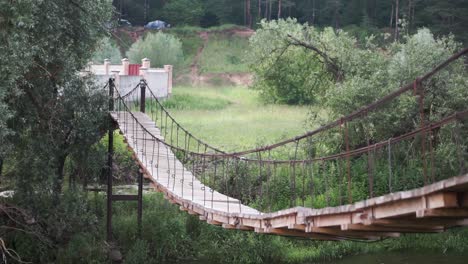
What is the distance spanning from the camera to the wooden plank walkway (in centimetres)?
555

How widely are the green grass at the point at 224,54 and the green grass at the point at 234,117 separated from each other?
594cm

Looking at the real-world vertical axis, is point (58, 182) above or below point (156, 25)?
below

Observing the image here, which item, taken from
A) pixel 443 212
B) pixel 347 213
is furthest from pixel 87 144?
pixel 443 212

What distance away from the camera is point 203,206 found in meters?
9.09

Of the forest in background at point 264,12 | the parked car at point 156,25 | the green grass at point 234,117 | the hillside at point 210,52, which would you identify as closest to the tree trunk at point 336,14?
the forest in background at point 264,12

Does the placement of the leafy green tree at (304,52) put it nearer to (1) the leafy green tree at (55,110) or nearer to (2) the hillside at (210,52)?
(1) the leafy green tree at (55,110)

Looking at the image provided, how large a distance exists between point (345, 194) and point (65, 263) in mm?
5089

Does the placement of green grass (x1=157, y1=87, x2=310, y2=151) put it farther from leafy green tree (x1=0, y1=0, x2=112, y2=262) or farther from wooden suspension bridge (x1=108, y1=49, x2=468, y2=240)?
leafy green tree (x1=0, y1=0, x2=112, y2=262)

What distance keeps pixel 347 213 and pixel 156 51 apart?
84.7ft

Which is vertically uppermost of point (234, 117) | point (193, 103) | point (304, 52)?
point (304, 52)

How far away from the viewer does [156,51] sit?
104 feet

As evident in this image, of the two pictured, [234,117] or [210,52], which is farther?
[210,52]

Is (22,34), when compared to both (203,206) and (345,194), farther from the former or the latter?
(345,194)

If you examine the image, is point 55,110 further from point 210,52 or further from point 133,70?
point 210,52
